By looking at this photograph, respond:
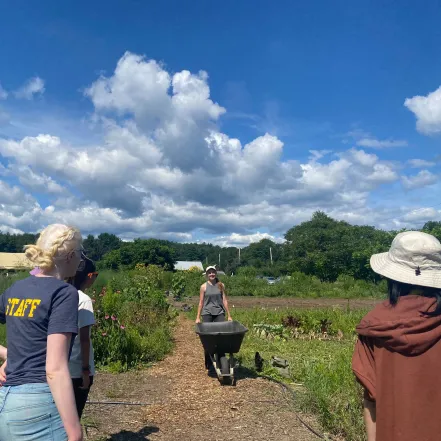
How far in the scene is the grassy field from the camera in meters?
4.50

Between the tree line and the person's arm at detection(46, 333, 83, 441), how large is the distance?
1806 centimetres

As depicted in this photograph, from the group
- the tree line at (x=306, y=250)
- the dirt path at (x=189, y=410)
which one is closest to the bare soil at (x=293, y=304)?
the tree line at (x=306, y=250)

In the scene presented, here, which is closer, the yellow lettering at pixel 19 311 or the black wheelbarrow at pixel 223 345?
the yellow lettering at pixel 19 311

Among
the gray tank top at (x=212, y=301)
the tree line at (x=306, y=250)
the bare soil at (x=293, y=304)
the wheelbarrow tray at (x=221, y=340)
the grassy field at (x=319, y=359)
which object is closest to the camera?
the grassy field at (x=319, y=359)

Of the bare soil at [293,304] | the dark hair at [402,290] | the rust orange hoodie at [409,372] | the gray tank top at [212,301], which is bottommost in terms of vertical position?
the bare soil at [293,304]

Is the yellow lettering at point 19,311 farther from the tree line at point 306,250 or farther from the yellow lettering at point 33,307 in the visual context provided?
the tree line at point 306,250

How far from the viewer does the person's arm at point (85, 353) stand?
3035mm

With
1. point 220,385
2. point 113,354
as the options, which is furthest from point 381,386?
point 113,354

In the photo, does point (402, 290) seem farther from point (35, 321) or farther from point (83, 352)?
point (83, 352)

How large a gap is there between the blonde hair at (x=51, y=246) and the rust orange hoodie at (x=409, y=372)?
1289 millimetres

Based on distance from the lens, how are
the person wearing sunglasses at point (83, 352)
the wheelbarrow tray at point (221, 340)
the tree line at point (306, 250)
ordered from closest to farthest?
1. the person wearing sunglasses at point (83, 352)
2. the wheelbarrow tray at point (221, 340)
3. the tree line at point (306, 250)

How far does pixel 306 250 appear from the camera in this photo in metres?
50.7

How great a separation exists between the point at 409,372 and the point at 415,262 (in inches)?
15.8

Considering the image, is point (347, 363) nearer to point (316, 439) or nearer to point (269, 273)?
point (316, 439)
